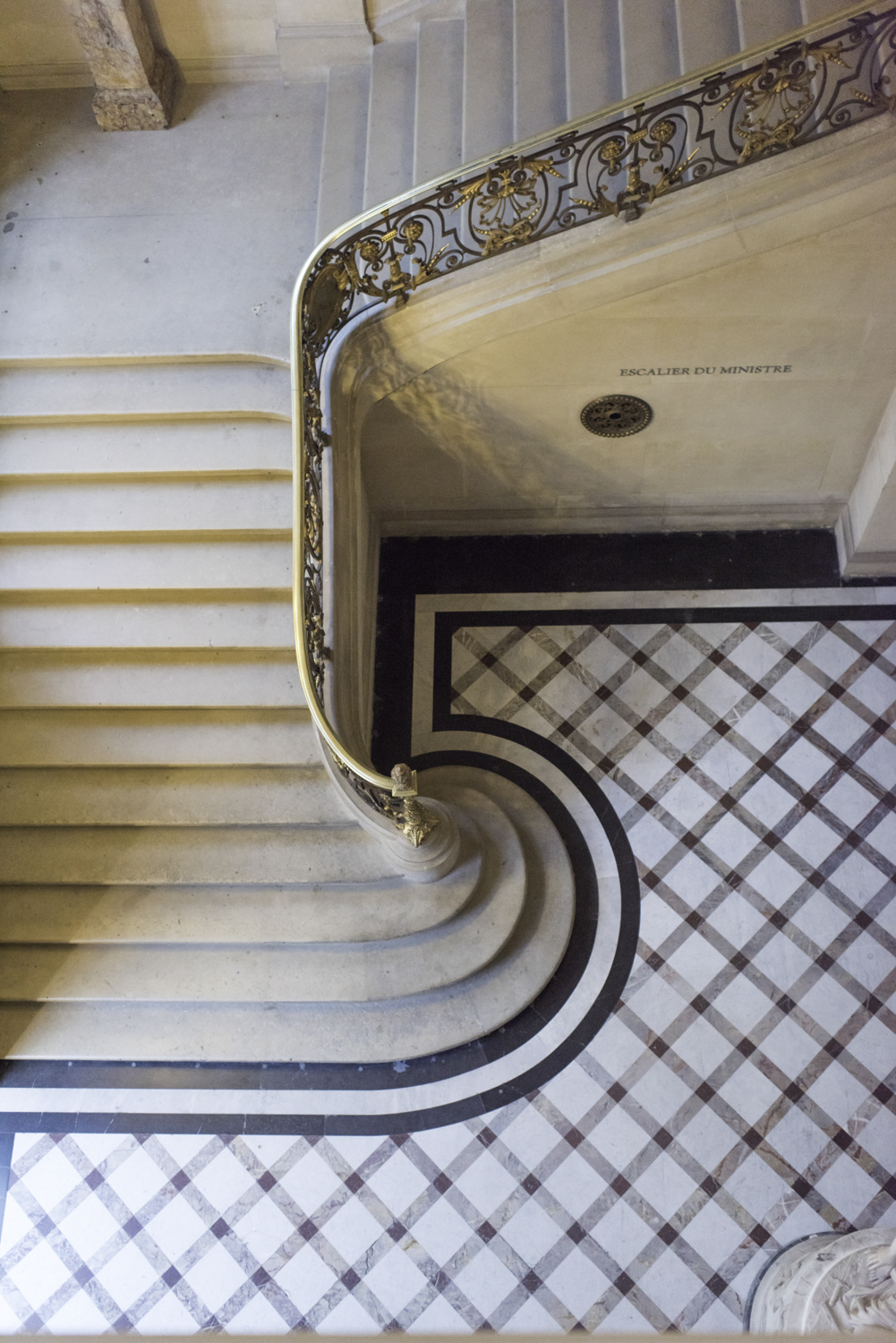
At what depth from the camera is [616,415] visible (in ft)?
17.7

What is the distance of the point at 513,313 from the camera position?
15.3ft

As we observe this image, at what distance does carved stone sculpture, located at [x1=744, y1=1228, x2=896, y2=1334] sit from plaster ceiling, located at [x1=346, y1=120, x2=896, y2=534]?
139 inches

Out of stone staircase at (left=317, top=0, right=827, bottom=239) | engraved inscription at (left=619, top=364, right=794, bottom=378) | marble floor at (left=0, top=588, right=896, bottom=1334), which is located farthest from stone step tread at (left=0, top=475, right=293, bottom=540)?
marble floor at (left=0, top=588, right=896, bottom=1334)

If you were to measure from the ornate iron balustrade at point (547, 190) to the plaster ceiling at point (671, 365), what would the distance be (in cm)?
12

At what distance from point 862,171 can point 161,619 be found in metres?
3.46

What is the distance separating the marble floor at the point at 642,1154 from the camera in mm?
4410

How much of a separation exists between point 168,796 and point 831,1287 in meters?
3.28

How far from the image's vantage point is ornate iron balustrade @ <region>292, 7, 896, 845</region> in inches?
160

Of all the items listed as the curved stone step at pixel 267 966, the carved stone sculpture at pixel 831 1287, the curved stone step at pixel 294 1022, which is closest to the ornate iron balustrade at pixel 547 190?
the curved stone step at pixel 267 966

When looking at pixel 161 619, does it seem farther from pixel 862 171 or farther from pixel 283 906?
pixel 862 171

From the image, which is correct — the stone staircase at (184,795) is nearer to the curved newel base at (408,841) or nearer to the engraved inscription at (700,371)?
the curved newel base at (408,841)

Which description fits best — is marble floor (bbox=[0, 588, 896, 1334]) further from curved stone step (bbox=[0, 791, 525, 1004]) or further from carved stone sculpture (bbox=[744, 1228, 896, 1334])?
curved stone step (bbox=[0, 791, 525, 1004])

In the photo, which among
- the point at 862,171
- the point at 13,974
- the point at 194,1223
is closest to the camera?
the point at 862,171

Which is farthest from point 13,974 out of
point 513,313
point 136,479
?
point 513,313
